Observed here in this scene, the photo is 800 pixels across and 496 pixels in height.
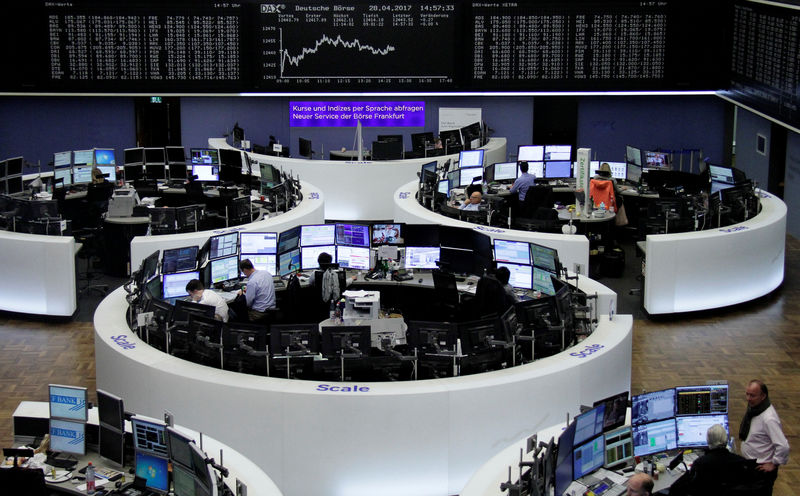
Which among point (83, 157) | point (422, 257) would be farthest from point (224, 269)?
point (83, 157)

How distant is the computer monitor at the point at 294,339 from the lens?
9.14 m

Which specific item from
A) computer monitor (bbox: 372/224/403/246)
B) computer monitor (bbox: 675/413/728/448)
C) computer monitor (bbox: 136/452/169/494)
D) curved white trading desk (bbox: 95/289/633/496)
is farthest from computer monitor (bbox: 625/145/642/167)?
computer monitor (bbox: 136/452/169/494)

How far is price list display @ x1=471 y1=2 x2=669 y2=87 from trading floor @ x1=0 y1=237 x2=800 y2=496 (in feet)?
16.0

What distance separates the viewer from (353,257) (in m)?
12.9

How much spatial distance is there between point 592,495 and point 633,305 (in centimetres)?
662

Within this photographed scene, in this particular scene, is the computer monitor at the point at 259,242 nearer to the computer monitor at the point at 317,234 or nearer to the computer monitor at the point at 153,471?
the computer monitor at the point at 317,234

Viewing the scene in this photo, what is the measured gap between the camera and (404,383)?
8.81 meters

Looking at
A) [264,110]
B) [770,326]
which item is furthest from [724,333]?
[264,110]

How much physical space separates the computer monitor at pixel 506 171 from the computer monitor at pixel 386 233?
4491 millimetres

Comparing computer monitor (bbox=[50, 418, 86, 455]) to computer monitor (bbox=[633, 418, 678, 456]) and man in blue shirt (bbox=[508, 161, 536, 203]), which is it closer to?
computer monitor (bbox=[633, 418, 678, 456])

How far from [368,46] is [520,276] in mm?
6848

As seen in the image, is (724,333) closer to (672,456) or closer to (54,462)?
(672,456)

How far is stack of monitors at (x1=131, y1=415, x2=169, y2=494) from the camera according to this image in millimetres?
7652

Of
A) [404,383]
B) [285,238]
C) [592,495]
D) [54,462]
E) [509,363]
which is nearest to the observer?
[592,495]
